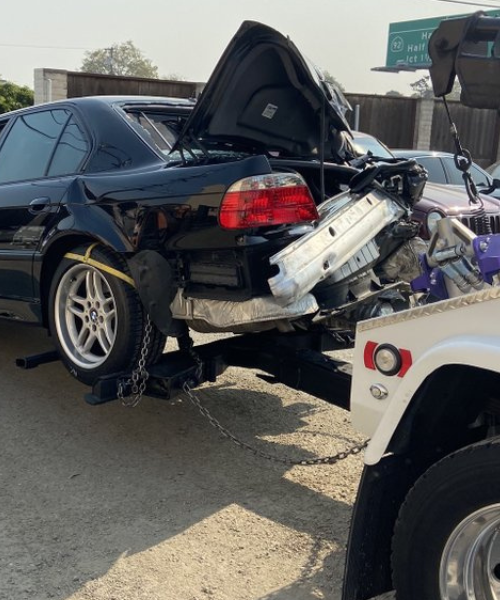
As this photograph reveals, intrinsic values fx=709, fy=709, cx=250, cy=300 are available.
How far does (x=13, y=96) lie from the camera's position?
24.8 metres

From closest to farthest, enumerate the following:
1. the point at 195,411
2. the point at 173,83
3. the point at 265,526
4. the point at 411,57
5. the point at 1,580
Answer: the point at 1,580
the point at 265,526
the point at 195,411
the point at 173,83
the point at 411,57

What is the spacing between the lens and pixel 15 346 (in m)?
6.32

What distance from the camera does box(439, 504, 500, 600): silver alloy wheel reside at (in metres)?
2.04

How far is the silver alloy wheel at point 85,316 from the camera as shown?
4086mm

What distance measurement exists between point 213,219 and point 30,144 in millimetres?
2293

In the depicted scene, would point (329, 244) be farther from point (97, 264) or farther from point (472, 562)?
point (472, 562)

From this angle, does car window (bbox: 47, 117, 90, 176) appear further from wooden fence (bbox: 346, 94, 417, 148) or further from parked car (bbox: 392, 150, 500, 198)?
wooden fence (bbox: 346, 94, 417, 148)

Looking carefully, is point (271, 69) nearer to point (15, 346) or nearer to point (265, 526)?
point (265, 526)

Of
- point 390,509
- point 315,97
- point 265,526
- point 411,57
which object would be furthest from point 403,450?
point 411,57

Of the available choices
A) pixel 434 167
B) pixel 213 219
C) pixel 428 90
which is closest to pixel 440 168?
pixel 434 167

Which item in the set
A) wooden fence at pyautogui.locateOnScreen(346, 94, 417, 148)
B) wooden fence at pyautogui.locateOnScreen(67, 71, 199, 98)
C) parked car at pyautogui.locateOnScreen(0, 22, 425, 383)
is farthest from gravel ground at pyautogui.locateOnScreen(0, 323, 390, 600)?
wooden fence at pyautogui.locateOnScreen(346, 94, 417, 148)

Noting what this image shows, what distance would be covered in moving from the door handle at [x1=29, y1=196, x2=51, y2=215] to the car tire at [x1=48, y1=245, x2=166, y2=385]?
1.22 feet

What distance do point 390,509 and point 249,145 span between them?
2298mm

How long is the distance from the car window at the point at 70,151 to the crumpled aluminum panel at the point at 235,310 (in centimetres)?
135
